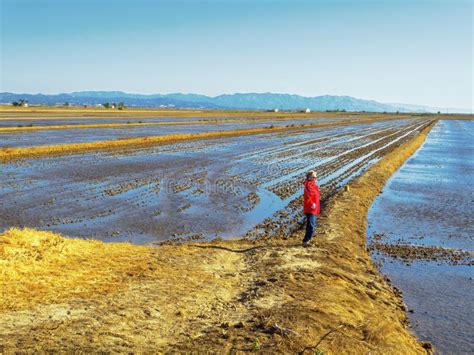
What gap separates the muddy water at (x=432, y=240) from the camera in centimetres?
864

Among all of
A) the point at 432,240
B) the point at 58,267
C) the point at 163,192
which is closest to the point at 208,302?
the point at 58,267

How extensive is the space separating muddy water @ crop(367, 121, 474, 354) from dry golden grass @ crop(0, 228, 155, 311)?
227 inches

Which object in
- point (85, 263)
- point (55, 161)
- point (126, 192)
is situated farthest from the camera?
point (55, 161)

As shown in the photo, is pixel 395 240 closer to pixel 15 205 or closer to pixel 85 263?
pixel 85 263

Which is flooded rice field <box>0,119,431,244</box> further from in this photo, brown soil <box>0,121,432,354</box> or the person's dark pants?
brown soil <box>0,121,432,354</box>

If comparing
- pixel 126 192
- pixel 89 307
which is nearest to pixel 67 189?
pixel 126 192

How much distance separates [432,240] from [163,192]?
420 inches

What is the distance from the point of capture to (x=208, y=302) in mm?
7949

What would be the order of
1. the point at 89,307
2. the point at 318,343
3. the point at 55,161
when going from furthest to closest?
the point at 55,161 → the point at 89,307 → the point at 318,343

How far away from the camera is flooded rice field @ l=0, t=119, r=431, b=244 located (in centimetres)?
1427

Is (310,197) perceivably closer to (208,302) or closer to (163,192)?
(208,302)

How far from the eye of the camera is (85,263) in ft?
31.2

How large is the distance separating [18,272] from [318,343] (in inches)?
224

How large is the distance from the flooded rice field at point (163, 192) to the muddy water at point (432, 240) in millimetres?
2851
